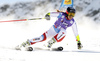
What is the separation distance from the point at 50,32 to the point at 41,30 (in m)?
4.96

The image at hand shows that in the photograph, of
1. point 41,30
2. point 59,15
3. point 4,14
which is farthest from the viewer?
point 4,14

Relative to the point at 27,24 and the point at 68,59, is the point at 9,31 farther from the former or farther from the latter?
the point at 68,59

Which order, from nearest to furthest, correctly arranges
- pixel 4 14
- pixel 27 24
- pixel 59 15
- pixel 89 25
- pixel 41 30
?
pixel 59 15, pixel 41 30, pixel 89 25, pixel 27 24, pixel 4 14

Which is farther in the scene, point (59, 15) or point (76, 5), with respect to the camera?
point (76, 5)

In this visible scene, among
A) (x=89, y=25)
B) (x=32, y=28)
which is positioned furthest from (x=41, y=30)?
(x=89, y=25)

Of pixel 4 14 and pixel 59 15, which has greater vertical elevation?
pixel 4 14

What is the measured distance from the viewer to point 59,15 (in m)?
4.55

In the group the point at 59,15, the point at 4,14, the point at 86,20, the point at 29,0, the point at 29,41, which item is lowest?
the point at 29,41

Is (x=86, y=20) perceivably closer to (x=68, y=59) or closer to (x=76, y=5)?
(x=76, y=5)

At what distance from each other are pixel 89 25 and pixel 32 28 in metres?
3.11

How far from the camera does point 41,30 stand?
9633 mm

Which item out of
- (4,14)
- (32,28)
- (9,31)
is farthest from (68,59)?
(4,14)

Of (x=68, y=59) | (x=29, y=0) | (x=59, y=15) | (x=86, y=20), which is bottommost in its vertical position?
(x=68, y=59)

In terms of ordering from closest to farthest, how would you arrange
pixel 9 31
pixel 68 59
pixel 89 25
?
pixel 68 59
pixel 9 31
pixel 89 25
